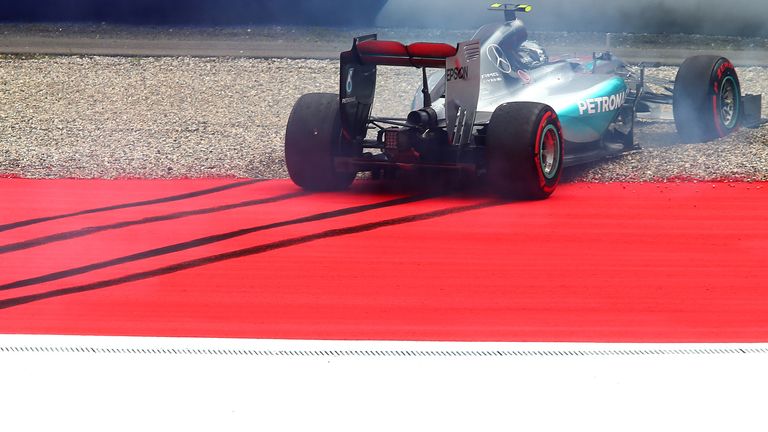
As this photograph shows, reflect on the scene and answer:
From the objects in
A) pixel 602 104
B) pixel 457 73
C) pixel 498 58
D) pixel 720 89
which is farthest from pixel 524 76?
pixel 720 89

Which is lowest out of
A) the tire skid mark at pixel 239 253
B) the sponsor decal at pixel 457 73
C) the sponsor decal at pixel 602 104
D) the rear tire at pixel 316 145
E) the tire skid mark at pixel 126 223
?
the tire skid mark at pixel 126 223

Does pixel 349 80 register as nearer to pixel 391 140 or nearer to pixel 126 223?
pixel 391 140

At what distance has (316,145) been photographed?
890 centimetres

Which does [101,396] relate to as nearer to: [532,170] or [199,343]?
[199,343]

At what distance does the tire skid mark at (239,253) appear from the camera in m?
5.68

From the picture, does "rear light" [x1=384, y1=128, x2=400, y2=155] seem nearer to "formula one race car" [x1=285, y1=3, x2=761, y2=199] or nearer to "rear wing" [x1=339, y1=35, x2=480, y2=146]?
"formula one race car" [x1=285, y1=3, x2=761, y2=199]

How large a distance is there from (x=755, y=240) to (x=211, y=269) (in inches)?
131

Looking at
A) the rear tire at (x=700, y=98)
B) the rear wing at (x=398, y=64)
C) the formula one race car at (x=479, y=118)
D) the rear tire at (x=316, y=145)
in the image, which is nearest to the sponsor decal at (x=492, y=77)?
the formula one race car at (x=479, y=118)

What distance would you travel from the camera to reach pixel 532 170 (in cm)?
825

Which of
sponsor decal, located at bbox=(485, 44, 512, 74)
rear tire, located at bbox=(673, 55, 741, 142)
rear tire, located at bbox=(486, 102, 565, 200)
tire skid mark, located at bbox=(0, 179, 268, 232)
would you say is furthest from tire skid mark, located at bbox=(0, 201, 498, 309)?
rear tire, located at bbox=(673, 55, 741, 142)

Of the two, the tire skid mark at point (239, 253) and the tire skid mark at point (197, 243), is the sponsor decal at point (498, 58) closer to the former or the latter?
the tire skid mark at point (197, 243)

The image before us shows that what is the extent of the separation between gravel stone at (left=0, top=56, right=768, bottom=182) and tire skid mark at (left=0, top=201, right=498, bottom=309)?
2125 mm

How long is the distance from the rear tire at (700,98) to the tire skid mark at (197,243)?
3286 mm

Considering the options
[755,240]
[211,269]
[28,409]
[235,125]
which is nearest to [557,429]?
[28,409]
